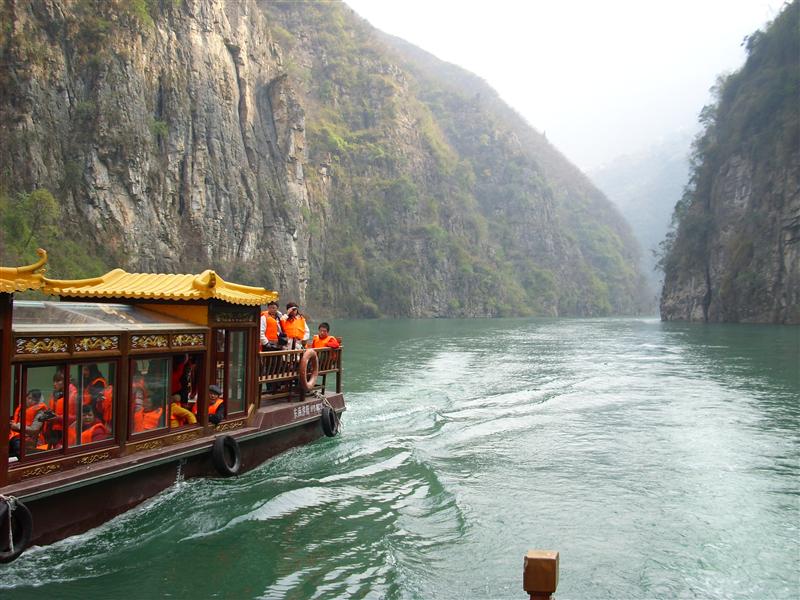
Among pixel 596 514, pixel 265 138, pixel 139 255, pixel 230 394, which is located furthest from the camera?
pixel 265 138

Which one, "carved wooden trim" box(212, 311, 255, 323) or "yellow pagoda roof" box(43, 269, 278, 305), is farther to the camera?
"carved wooden trim" box(212, 311, 255, 323)

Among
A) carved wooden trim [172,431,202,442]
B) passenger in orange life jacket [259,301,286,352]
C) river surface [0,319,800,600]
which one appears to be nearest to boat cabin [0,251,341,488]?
carved wooden trim [172,431,202,442]

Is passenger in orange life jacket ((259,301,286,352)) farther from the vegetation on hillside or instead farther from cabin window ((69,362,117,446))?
the vegetation on hillside

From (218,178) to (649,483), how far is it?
5355 centimetres

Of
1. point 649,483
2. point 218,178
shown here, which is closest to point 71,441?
point 649,483

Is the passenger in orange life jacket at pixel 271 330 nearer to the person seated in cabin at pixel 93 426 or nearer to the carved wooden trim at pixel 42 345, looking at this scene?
the person seated in cabin at pixel 93 426

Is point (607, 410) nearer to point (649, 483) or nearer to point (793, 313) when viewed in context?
point (649, 483)

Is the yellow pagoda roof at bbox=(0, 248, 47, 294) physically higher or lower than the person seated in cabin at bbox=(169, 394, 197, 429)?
higher

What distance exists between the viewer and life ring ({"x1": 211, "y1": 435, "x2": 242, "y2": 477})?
10.2 meters

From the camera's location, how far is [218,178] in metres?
60.7

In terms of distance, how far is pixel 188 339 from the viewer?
388 inches

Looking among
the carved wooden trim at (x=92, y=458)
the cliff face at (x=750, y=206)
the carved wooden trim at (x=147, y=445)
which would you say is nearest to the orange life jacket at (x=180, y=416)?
the carved wooden trim at (x=147, y=445)

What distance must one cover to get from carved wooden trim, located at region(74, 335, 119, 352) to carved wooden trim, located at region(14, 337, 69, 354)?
154 mm

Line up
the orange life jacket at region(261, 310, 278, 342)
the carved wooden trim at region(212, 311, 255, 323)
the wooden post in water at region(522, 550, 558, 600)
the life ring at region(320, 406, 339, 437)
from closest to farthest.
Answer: the wooden post in water at region(522, 550, 558, 600) < the carved wooden trim at region(212, 311, 255, 323) < the orange life jacket at region(261, 310, 278, 342) < the life ring at region(320, 406, 339, 437)
